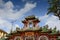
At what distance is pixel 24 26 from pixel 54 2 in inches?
292

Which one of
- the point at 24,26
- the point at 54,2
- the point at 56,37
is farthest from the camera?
the point at 24,26

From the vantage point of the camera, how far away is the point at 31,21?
2862 centimetres

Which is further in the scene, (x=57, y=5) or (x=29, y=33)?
(x=29, y=33)

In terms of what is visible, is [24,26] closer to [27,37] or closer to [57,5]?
[27,37]

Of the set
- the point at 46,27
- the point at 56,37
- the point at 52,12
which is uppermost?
the point at 52,12

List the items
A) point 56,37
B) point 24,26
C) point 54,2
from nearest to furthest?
point 54,2, point 56,37, point 24,26

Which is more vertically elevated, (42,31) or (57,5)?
(57,5)

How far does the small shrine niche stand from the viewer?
2835 cm

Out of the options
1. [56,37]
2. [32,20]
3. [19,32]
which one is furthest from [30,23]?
[56,37]

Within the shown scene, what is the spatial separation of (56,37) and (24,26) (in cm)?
582

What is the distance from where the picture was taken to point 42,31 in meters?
27.0

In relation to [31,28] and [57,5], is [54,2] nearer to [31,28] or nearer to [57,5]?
[57,5]

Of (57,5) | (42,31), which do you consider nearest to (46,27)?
(42,31)

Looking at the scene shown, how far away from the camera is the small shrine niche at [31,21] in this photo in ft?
93.0
